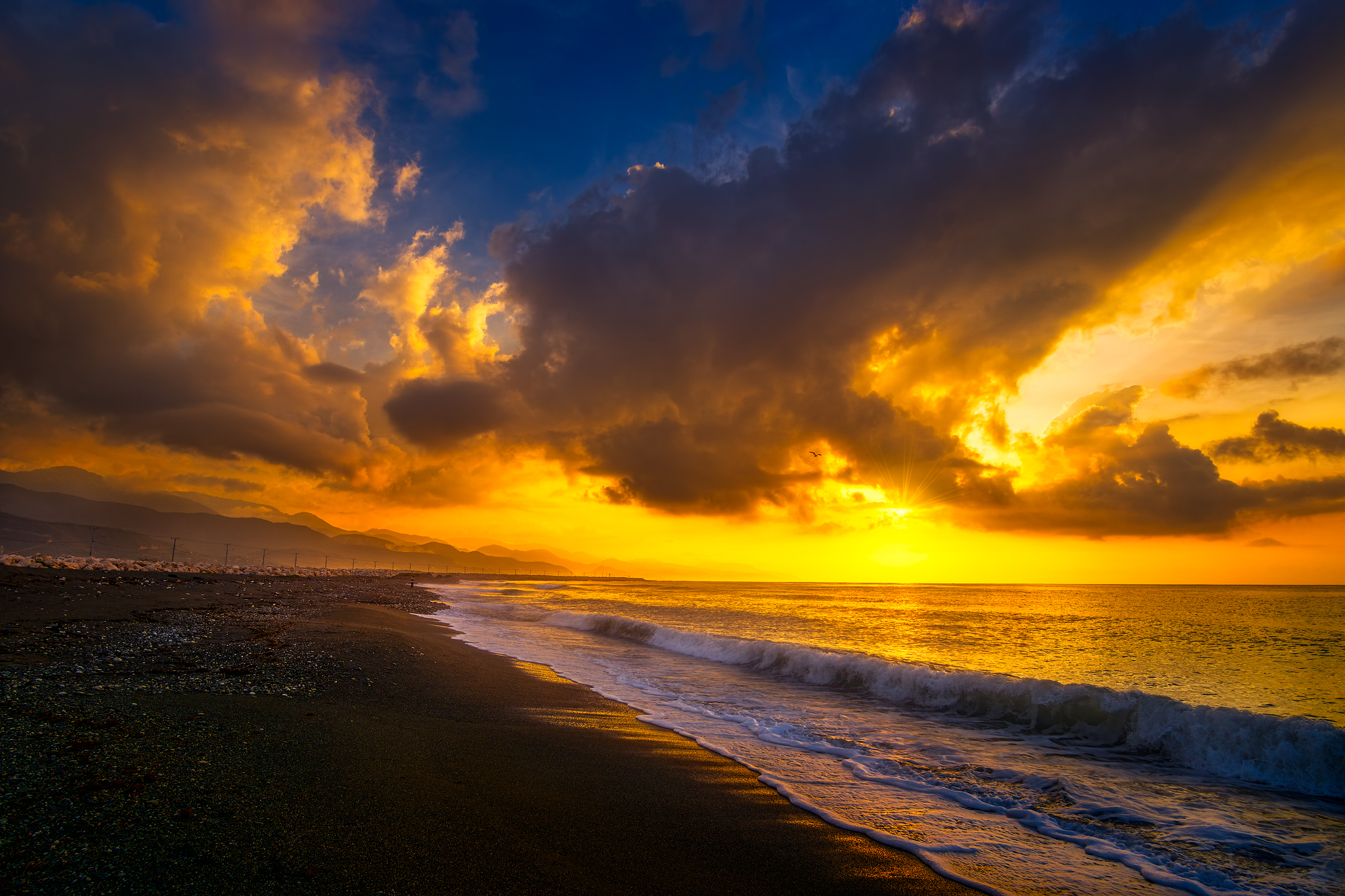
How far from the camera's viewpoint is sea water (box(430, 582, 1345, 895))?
5.70m

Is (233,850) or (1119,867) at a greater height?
(233,850)

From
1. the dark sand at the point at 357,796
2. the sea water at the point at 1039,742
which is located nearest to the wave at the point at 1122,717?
the sea water at the point at 1039,742

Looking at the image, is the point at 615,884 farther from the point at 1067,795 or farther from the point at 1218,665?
the point at 1218,665

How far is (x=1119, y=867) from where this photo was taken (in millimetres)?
5438

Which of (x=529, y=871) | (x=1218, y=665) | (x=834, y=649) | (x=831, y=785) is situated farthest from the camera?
(x=834, y=649)

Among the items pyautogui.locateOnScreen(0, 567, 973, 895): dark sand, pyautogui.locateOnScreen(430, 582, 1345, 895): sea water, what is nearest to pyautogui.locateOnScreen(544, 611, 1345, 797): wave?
pyautogui.locateOnScreen(430, 582, 1345, 895): sea water

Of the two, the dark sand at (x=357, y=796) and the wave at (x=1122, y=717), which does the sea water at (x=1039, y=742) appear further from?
the dark sand at (x=357, y=796)

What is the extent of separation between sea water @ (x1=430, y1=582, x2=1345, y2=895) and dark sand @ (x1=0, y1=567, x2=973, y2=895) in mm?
1224

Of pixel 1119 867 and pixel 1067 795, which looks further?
pixel 1067 795

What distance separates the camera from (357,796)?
507 centimetres

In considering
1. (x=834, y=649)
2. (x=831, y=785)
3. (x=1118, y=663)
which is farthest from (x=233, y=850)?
(x=1118, y=663)

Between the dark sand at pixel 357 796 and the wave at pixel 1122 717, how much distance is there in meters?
7.75

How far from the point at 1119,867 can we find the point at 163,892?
7863 millimetres

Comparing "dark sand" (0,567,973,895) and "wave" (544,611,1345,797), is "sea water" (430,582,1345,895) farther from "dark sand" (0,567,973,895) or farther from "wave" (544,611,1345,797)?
"dark sand" (0,567,973,895)
